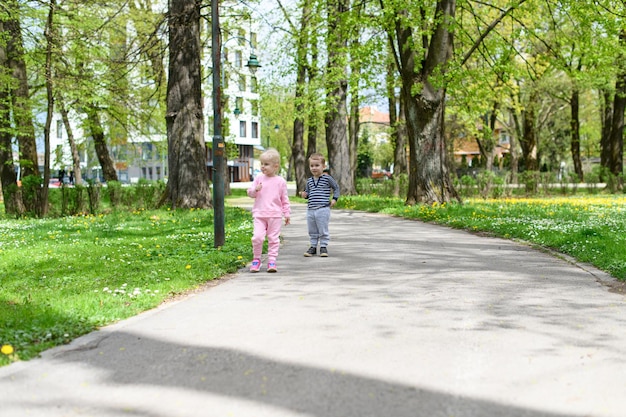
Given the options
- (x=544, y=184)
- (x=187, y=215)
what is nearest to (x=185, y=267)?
(x=187, y=215)

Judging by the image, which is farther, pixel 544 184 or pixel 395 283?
pixel 544 184

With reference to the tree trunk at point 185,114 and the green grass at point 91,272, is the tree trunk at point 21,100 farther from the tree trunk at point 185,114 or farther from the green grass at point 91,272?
the green grass at point 91,272

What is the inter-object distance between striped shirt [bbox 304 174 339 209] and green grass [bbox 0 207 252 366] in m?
1.39

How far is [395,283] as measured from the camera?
24.9ft

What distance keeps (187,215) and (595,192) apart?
70.1 ft

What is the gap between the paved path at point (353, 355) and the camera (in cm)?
363

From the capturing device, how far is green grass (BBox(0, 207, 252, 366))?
5465 millimetres

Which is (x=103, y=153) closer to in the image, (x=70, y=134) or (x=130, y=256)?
(x=70, y=134)

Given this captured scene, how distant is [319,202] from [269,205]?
5.77 ft

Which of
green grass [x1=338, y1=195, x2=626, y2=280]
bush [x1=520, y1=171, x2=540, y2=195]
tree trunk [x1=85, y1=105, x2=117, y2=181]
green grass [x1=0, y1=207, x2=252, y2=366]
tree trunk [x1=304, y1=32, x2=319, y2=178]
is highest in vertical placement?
tree trunk [x1=304, y1=32, x2=319, y2=178]

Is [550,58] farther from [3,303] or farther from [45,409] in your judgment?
[45,409]

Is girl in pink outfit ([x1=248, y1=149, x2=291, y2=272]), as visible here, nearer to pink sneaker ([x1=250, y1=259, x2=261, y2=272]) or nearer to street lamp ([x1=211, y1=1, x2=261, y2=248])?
pink sneaker ([x1=250, y1=259, x2=261, y2=272])

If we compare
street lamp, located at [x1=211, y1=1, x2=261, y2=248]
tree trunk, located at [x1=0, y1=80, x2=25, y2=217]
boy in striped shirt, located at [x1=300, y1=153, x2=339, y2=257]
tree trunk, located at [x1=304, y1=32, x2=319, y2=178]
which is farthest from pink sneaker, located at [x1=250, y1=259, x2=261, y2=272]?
tree trunk, located at [x1=304, y1=32, x2=319, y2=178]

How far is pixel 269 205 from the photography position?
8.80m
